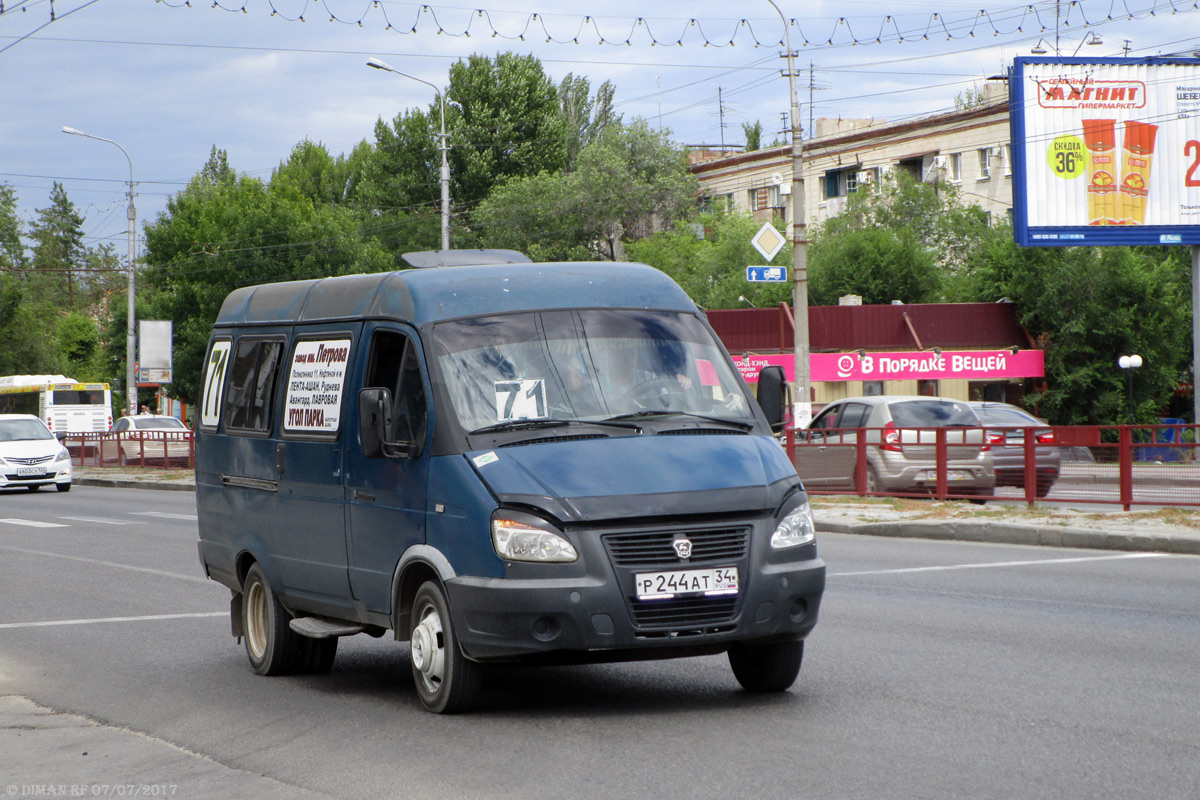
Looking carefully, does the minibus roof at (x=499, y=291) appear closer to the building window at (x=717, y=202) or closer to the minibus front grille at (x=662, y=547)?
the minibus front grille at (x=662, y=547)

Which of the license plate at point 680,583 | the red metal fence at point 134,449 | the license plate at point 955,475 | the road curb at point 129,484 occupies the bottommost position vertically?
the road curb at point 129,484

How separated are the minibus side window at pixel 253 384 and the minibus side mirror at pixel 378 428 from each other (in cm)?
155

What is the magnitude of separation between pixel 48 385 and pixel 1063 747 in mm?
58976

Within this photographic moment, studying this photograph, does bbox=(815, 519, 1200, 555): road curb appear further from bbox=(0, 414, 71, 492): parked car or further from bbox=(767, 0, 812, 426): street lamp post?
bbox=(0, 414, 71, 492): parked car

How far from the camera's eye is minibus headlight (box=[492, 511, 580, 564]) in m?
6.24

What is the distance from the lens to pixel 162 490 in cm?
3338

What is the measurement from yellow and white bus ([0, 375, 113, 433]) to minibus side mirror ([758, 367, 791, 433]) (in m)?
55.4

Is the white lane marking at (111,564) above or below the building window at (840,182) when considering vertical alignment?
below

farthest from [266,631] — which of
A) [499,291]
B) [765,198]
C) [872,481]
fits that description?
[765,198]

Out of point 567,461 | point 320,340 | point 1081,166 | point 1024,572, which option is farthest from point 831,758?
point 1081,166

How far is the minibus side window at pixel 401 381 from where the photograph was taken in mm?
7035

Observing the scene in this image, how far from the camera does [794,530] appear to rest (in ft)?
21.8

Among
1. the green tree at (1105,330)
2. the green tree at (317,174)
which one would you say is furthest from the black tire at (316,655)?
the green tree at (317,174)

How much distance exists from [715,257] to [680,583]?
55220 millimetres
